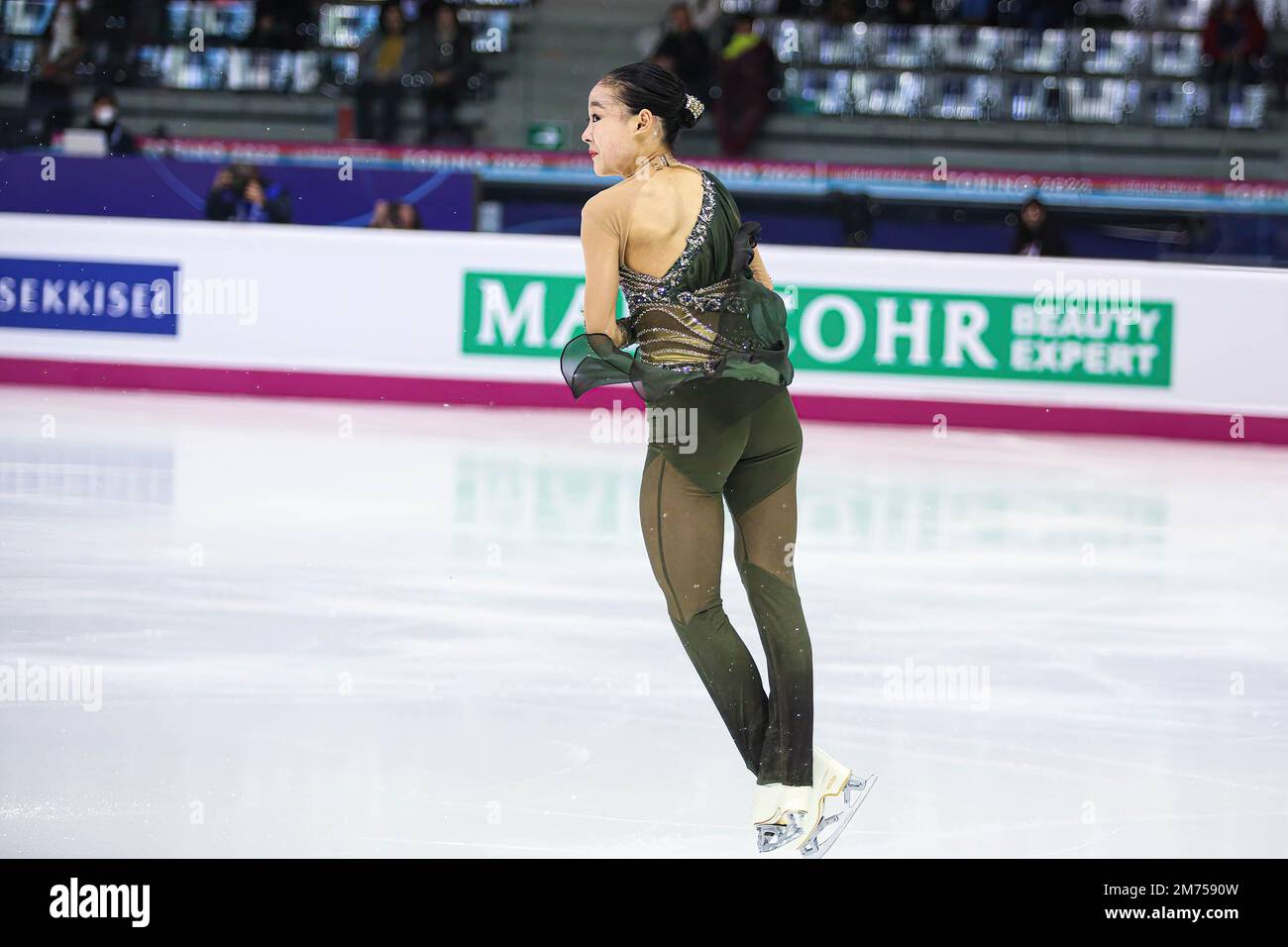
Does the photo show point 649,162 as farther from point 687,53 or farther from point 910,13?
point 910,13

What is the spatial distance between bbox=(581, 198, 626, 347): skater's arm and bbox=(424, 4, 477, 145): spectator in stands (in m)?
10.5


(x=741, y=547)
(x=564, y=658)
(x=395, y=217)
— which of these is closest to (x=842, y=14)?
(x=395, y=217)

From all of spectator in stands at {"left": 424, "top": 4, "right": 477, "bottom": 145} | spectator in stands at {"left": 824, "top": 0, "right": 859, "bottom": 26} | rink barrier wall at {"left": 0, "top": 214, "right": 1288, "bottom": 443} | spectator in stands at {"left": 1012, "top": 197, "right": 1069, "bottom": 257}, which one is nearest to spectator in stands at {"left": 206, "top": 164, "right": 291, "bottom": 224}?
rink barrier wall at {"left": 0, "top": 214, "right": 1288, "bottom": 443}

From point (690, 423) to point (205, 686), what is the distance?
1.92m

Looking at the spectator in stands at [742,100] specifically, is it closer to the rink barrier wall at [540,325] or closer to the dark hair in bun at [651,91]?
the rink barrier wall at [540,325]

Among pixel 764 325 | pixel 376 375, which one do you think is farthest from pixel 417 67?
pixel 764 325

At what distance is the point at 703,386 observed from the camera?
3.14m

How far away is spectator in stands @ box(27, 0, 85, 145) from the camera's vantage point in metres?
13.0

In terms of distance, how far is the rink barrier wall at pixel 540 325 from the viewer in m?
10.2

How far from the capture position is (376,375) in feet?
35.3

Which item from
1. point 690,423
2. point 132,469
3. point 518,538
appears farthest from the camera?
point 132,469
